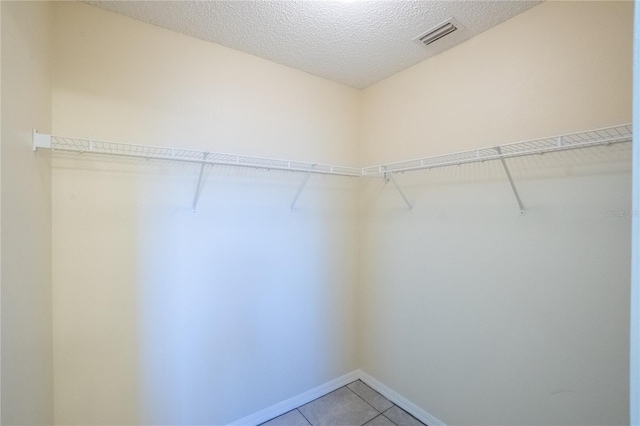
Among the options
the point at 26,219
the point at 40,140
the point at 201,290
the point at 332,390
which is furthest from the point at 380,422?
the point at 40,140

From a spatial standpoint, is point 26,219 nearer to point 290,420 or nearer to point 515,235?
point 290,420

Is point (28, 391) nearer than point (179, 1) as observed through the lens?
Yes

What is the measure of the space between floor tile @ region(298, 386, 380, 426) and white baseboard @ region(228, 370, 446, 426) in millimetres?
49

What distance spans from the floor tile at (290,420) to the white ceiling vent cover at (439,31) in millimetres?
2637

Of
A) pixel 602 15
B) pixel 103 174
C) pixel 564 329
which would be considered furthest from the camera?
pixel 103 174

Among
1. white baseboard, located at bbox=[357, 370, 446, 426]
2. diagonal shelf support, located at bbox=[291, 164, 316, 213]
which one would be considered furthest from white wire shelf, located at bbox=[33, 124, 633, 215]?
white baseboard, located at bbox=[357, 370, 446, 426]

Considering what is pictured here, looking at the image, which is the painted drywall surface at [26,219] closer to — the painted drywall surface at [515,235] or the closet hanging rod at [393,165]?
the closet hanging rod at [393,165]

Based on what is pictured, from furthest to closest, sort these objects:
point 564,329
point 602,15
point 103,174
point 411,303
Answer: point 411,303 < point 103,174 < point 564,329 < point 602,15

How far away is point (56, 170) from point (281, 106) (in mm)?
1352

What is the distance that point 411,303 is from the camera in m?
2.06

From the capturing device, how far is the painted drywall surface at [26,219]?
0.94m

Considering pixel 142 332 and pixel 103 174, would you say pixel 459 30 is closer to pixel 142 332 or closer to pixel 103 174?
pixel 103 174

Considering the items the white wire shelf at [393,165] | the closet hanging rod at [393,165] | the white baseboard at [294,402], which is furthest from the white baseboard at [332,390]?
the closet hanging rod at [393,165]

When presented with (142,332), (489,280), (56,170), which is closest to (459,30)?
(489,280)
